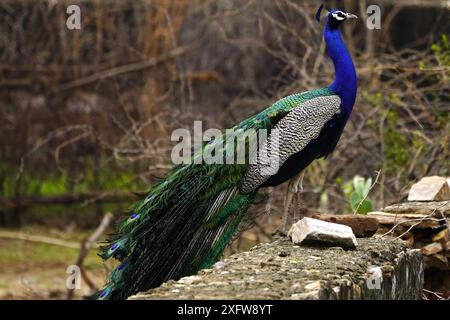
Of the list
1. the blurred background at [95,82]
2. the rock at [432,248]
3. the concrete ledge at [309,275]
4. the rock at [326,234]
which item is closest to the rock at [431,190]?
the rock at [432,248]

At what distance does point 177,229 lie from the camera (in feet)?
14.1

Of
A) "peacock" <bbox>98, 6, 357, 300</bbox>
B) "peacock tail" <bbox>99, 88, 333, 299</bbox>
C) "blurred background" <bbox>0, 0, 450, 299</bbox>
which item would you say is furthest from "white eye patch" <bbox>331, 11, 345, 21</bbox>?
"blurred background" <bbox>0, 0, 450, 299</bbox>

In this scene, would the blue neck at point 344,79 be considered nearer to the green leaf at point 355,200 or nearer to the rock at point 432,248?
the green leaf at point 355,200

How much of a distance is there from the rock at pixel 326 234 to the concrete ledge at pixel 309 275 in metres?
0.03

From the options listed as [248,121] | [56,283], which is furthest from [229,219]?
[56,283]

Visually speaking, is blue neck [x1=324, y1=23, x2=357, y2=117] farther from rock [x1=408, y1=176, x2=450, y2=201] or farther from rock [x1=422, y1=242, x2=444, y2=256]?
rock [x1=422, y1=242, x2=444, y2=256]

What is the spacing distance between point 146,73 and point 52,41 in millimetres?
1085

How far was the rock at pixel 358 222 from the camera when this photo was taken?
446 cm

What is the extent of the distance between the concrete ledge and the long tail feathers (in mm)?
299

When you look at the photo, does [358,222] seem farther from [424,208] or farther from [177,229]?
[177,229]

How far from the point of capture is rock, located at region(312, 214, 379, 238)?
4.46m

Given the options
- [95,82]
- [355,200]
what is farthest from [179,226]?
[95,82]

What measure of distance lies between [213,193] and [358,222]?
2.41ft

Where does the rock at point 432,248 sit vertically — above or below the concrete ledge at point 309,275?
below
